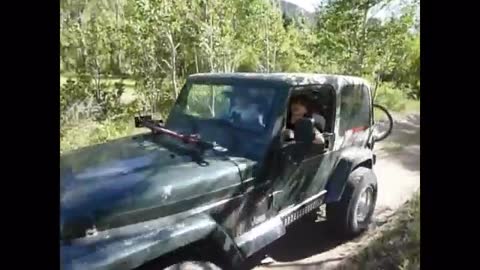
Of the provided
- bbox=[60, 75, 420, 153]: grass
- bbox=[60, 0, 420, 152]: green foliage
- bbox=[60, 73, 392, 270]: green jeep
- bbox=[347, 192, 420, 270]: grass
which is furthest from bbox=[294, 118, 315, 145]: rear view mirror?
bbox=[60, 75, 420, 153]: grass

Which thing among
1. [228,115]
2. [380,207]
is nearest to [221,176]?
[228,115]

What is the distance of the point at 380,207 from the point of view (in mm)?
1492

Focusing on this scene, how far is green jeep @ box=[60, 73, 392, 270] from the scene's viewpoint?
132 centimetres

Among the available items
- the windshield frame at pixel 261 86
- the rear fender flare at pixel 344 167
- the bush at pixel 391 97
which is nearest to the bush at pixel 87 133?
the windshield frame at pixel 261 86

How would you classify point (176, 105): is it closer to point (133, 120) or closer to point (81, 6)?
point (133, 120)

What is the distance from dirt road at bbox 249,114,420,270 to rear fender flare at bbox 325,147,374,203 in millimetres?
34

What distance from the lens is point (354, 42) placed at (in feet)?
5.00

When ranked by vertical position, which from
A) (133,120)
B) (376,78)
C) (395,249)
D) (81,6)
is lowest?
(395,249)

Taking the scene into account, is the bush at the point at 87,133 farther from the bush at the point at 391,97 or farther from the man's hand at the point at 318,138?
the bush at the point at 391,97

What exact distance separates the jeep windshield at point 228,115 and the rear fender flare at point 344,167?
0.67 feet

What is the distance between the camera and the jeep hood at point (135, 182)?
1.31 m

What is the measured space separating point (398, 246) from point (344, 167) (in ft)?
0.76
